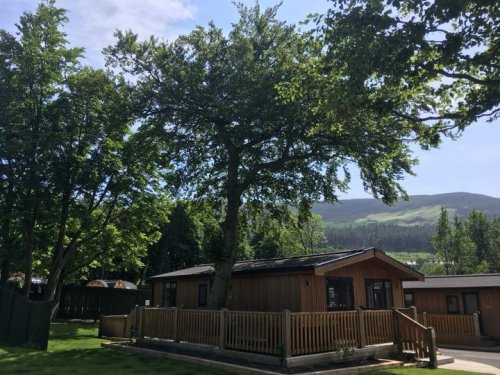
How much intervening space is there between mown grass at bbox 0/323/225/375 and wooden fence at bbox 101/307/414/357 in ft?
5.68

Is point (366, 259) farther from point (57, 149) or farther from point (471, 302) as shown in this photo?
point (57, 149)

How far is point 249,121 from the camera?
18.1 m

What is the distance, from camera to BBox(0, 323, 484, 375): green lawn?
12.8m

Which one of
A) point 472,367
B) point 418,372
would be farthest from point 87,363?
point 472,367

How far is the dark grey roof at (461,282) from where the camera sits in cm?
2477

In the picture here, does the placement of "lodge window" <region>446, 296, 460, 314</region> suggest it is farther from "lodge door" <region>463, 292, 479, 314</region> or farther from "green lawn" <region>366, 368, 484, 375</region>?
"green lawn" <region>366, 368, 484, 375</region>

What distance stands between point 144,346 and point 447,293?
18032 millimetres

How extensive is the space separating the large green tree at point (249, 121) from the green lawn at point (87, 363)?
175 inches

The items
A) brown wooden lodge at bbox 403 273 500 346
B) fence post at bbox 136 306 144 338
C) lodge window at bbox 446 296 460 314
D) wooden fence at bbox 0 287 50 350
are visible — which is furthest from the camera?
lodge window at bbox 446 296 460 314

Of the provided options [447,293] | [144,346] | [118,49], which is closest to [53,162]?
[118,49]

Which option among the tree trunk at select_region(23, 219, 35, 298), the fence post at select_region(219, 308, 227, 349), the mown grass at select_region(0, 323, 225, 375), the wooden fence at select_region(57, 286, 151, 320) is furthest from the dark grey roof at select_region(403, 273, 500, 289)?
the tree trunk at select_region(23, 219, 35, 298)

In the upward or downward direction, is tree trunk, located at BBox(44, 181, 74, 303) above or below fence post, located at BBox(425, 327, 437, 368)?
above

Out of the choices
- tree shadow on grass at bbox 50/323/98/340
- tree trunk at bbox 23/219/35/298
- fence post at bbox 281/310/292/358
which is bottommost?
tree shadow on grass at bbox 50/323/98/340

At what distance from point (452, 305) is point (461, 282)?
1.48m
